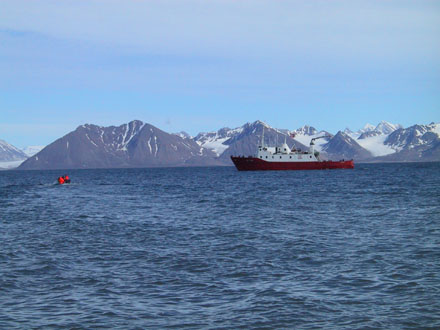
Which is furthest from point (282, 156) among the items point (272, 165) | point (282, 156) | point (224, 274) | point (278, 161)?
point (224, 274)

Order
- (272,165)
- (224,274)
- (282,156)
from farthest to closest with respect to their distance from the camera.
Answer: (282,156), (272,165), (224,274)

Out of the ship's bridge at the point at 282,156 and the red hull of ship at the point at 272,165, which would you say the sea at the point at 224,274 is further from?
the red hull of ship at the point at 272,165

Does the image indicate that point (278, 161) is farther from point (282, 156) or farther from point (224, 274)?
point (224, 274)

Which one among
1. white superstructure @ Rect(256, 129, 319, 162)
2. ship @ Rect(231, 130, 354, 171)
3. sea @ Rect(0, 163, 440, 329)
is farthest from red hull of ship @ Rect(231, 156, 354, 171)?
sea @ Rect(0, 163, 440, 329)

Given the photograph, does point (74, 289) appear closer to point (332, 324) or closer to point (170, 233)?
point (332, 324)

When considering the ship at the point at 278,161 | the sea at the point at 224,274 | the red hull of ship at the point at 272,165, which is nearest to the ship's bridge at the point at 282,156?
the ship at the point at 278,161

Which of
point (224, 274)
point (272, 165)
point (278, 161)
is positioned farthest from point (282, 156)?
point (224, 274)

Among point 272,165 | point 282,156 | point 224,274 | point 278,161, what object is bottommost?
point 224,274

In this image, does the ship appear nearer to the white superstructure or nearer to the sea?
the white superstructure

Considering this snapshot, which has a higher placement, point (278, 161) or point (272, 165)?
point (278, 161)

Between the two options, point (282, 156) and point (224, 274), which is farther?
point (282, 156)

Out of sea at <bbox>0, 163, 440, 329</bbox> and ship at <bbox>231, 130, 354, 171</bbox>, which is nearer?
sea at <bbox>0, 163, 440, 329</bbox>

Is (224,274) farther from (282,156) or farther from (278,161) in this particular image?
(282,156)

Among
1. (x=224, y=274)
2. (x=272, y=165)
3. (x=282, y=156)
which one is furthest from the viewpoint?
(x=282, y=156)
